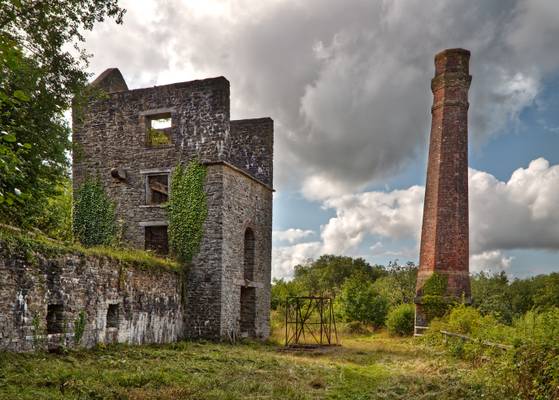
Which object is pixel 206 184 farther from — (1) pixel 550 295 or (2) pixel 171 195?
(1) pixel 550 295

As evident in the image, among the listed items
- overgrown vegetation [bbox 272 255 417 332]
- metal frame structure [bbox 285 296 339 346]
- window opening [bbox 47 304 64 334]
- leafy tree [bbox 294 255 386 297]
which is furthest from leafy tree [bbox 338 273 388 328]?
leafy tree [bbox 294 255 386 297]

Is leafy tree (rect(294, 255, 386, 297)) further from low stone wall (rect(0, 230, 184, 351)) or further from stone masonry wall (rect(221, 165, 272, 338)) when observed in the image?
low stone wall (rect(0, 230, 184, 351))

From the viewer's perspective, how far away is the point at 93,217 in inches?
834

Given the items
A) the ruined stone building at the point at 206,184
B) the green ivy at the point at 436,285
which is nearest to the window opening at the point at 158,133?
the ruined stone building at the point at 206,184

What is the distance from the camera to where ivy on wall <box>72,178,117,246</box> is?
2102cm

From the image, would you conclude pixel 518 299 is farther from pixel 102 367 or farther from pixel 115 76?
pixel 102 367

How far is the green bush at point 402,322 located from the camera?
26.3 meters

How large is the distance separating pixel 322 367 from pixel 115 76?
55.1ft

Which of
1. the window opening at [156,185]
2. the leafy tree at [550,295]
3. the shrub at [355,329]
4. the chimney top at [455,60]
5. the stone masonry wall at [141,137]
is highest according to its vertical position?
the chimney top at [455,60]

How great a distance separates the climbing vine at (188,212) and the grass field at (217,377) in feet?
16.0

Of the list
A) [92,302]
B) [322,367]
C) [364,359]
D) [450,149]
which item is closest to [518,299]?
[450,149]

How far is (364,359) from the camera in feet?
53.6

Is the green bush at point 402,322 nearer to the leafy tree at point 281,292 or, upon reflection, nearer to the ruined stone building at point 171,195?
the ruined stone building at point 171,195

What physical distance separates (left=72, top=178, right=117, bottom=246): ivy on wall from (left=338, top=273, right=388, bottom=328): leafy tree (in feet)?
50.2
